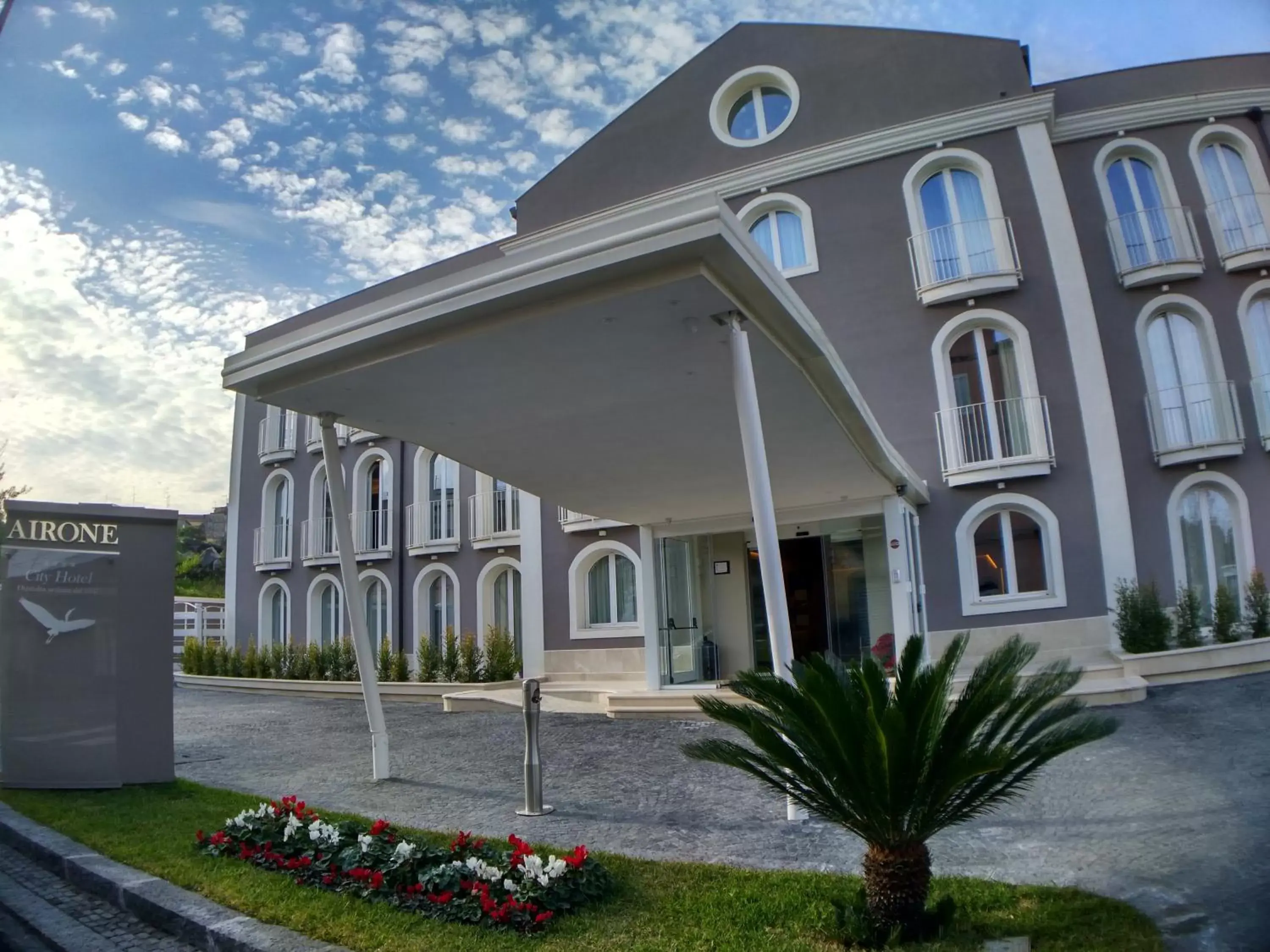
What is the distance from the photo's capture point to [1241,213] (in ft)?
38.8

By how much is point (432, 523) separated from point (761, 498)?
1442 cm

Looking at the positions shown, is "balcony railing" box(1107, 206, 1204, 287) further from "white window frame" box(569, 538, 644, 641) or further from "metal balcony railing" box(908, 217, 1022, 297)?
"white window frame" box(569, 538, 644, 641)

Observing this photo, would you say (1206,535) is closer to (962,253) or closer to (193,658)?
(962,253)

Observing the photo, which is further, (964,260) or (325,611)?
(325,611)

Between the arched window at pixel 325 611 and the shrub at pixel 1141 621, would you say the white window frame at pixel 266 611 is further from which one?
the shrub at pixel 1141 621

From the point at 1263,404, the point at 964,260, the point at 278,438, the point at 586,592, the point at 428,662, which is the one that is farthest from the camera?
the point at 278,438

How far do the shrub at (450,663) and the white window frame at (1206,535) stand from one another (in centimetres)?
1157

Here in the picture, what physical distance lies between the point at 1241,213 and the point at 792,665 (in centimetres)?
1214

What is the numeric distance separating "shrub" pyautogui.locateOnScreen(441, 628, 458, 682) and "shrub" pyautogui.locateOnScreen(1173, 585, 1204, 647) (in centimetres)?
1137

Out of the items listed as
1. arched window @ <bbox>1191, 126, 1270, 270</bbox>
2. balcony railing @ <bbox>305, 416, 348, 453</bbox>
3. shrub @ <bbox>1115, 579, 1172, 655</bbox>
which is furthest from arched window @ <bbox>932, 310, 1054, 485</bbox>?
balcony railing @ <bbox>305, 416, 348, 453</bbox>

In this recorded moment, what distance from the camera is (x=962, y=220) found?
12656 millimetres

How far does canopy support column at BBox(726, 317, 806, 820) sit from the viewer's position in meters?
4.94

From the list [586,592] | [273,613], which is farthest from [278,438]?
[586,592]

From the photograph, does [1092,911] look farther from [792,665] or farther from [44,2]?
[44,2]
